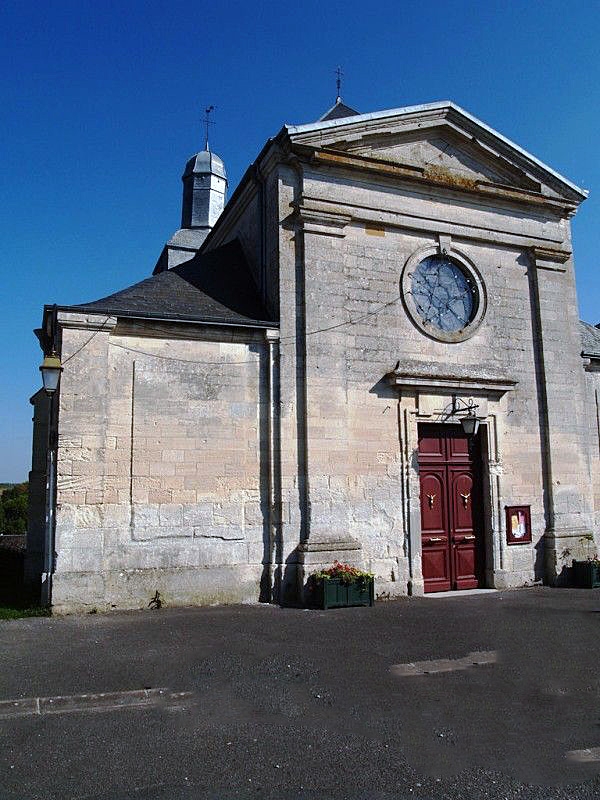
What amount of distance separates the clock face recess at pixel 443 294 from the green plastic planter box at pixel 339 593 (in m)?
4.60

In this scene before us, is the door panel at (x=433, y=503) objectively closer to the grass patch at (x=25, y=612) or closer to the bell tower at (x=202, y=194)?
the grass patch at (x=25, y=612)

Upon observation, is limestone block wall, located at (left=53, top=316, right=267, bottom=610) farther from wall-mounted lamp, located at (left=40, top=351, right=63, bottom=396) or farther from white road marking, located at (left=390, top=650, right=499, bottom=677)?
white road marking, located at (left=390, top=650, right=499, bottom=677)

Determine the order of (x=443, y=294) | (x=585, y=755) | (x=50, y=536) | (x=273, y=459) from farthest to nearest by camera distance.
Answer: (x=443, y=294)
(x=273, y=459)
(x=50, y=536)
(x=585, y=755)

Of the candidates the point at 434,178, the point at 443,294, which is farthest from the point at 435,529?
the point at 434,178

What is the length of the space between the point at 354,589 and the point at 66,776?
584cm

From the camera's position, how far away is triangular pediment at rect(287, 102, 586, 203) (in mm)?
10922

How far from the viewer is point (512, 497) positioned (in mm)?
11398

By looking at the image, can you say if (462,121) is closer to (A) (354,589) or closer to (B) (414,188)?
(B) (414,188)

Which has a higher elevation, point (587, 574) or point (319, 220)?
point (319, 220)

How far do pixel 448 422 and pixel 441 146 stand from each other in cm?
514

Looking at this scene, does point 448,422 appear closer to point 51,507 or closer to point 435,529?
point 435,529

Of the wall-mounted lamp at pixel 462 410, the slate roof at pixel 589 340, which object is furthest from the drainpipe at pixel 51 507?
the slate roof at pixel 589 340

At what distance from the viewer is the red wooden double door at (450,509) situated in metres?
10.8

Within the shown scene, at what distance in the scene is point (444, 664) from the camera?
6.35 m
